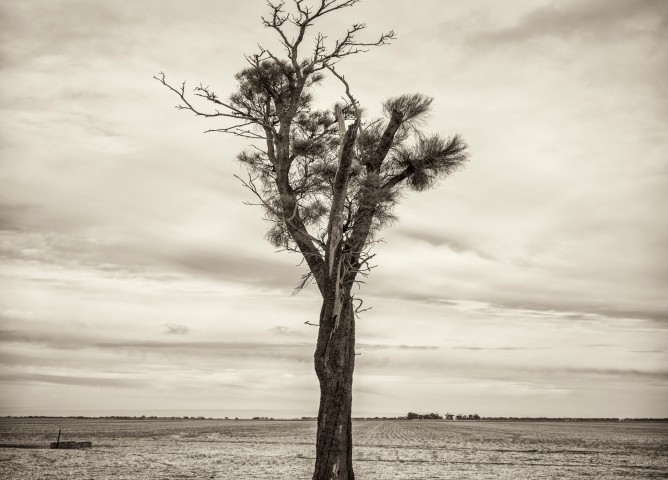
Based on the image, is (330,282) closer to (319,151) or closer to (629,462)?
(319,151)

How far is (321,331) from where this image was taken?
32.3 ft

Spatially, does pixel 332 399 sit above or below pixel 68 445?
above

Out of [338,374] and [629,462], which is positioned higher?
[338,374]

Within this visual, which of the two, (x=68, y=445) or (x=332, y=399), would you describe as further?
(x=68, y=445)

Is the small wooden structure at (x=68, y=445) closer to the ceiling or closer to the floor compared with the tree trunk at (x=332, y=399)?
closer to the floor

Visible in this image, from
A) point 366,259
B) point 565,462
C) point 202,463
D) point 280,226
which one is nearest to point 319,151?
point 280,226

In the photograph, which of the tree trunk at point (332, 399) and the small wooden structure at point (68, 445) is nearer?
the tree trunk at point (332, 399)

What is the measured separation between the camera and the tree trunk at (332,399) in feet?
31.9

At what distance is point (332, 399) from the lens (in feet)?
32.2

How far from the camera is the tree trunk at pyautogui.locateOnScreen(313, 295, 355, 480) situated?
971 centimetres

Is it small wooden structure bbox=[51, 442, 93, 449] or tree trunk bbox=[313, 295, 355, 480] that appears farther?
small wooden structure bbox=[51, 442, 93, 449]

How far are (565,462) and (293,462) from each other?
12.7 m

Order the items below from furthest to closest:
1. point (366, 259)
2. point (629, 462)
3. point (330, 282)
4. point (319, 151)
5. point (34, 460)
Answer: point (629, 462) → point (34, 460) → point (319, 151) → point (366, 259) → point (330, 282)

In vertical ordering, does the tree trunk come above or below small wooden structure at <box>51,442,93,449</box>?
above
